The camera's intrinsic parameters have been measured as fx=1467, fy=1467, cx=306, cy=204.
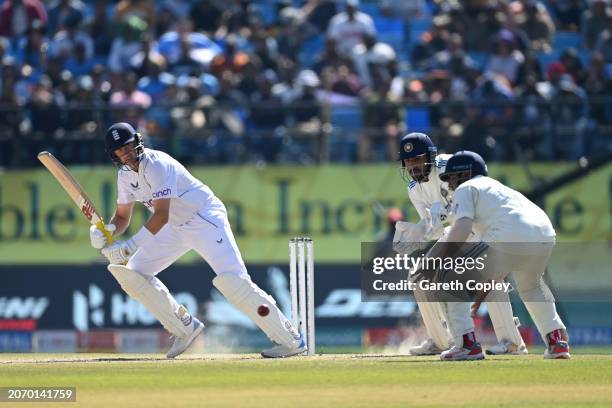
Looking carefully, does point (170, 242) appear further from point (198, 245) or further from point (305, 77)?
point (305, 77)

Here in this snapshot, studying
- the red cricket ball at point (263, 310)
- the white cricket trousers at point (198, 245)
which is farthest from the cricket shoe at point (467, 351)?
the white cricket trousers at point (198, 245)

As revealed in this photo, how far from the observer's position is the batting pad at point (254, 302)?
10820 millimetres

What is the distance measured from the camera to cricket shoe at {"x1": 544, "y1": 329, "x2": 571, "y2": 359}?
1054 cm

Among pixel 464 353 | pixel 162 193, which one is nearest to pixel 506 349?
pixel 464 353

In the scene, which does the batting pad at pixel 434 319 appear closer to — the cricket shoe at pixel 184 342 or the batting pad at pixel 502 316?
the batting pad at pixel 502 316

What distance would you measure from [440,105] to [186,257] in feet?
11.0

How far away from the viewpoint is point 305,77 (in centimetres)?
1794

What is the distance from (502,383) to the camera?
9172 millimetres

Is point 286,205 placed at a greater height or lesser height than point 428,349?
greater

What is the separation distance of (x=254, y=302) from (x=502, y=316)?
72.9 inches

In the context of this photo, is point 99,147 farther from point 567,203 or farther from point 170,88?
point 567,203

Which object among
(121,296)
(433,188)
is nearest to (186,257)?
(121,296)

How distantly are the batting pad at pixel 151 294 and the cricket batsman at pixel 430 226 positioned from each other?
1769 mm

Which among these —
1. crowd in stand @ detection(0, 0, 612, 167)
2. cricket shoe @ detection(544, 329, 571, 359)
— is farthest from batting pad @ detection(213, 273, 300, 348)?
crowd in stand @ detection(0, 0, 612, 167)
